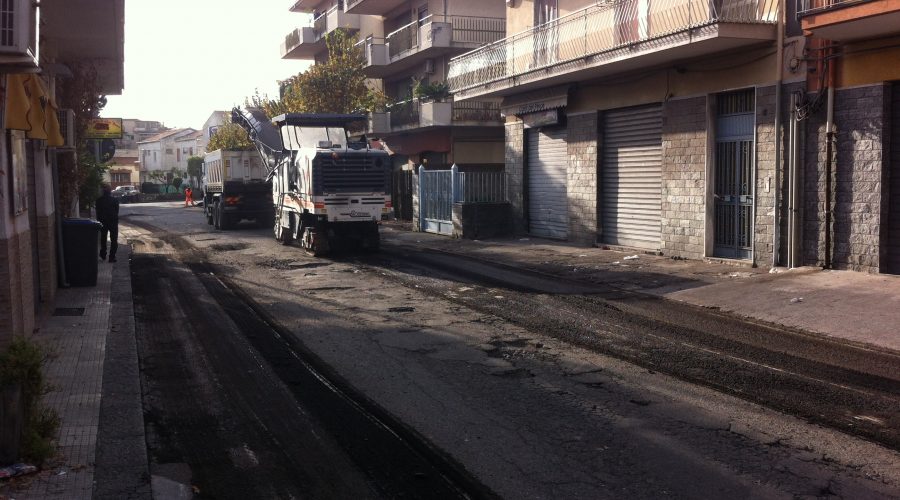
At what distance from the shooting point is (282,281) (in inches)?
611

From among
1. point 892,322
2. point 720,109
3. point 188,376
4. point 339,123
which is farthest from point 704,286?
point 339,123

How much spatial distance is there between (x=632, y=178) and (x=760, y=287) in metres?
7.30

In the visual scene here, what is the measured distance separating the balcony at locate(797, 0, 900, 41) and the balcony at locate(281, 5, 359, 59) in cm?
3076

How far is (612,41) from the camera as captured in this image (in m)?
18.9

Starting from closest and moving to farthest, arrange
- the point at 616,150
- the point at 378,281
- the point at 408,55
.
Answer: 1. the point at 378,281
2. the point at 616,150
3. the point at 408,55

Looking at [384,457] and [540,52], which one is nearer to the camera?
[384,457]

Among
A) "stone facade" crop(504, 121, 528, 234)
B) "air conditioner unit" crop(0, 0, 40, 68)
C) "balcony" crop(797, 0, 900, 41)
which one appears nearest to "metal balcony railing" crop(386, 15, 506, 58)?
"stone facade" crop(504, 121, 528, 234)

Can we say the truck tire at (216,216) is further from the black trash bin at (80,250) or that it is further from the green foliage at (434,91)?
the black trash bin at (80,250)

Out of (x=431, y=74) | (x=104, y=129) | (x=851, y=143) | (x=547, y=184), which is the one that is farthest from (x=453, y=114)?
(x=851, y=143)

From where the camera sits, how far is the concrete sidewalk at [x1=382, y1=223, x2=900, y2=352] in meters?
10.5

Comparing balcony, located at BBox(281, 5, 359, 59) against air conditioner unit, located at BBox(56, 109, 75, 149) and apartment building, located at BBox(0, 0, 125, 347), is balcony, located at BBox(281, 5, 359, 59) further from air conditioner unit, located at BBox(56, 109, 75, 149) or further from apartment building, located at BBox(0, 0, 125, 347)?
air conditioner unit, located at BBox(56, 109, 75, 149)

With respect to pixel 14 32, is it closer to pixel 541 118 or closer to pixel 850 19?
pixel 850 19

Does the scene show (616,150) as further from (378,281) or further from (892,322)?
(892,322)

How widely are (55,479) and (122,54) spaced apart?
14251mm
